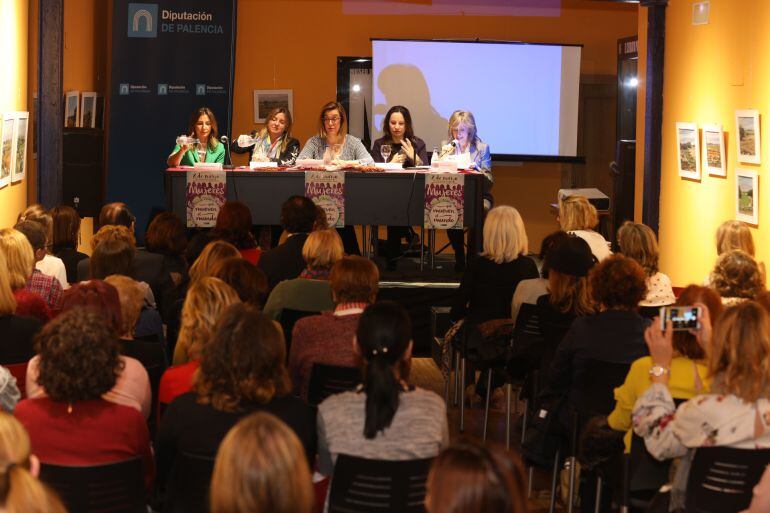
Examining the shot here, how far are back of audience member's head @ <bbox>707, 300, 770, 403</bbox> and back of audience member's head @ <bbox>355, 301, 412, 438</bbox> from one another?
37.6 inches

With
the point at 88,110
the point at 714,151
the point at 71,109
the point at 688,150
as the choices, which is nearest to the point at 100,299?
the point at 714,151

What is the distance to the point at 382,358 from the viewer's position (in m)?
3.45

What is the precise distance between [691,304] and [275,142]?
5.43 metres

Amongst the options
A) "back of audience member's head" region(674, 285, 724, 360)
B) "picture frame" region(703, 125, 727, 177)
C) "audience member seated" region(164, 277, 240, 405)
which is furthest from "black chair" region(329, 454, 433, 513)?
"picture frame" region(703, 125, 727, 177)

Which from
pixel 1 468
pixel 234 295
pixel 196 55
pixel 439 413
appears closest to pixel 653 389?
pixel 439 413

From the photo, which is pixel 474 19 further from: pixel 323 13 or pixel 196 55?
pixel 196 55

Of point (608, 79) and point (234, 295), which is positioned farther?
point (608, 79)

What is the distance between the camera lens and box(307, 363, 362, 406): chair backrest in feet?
13.4

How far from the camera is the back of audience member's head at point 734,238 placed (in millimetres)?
6324

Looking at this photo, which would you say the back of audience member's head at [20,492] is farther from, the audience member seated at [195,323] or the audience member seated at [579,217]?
the audience member seated at [579,217]

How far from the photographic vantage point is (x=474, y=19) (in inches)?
489

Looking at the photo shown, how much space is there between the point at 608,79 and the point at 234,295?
9.30 m

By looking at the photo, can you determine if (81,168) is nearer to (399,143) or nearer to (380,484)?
(399,143)

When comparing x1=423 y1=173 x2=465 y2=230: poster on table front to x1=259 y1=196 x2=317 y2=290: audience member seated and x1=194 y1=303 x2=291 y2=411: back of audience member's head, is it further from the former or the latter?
x1=194 y1=303 x2=291 y2=411: back of audience member's head
